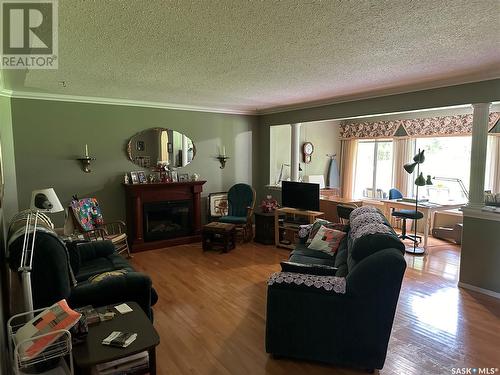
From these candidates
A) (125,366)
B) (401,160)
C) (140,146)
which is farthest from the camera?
(401,160)

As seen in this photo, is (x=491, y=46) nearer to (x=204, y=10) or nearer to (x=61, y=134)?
(x=204, y=10)

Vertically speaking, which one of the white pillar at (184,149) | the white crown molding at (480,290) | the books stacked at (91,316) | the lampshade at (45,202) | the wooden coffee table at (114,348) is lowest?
the white crown molding at (480,290)

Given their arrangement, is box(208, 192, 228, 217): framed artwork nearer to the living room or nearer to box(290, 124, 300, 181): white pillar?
the living room

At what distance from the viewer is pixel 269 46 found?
2590mm

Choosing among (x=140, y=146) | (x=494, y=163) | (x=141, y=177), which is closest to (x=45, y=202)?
(x=141, y=177)

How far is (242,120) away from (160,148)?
5.87 ft

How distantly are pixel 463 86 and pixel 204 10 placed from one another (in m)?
3.20

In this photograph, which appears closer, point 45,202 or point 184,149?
point 45,202

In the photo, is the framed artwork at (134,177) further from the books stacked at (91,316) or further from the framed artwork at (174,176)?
the books stacked at (91,316)

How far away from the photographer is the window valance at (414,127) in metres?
5.81

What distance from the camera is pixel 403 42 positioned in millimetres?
2496

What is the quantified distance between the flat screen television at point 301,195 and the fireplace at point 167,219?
1675 millimetres

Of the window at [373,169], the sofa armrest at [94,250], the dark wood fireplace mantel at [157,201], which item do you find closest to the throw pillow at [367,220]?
the sofa armrest at [94,250]

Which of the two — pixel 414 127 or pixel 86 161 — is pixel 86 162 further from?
pixel 414 127
